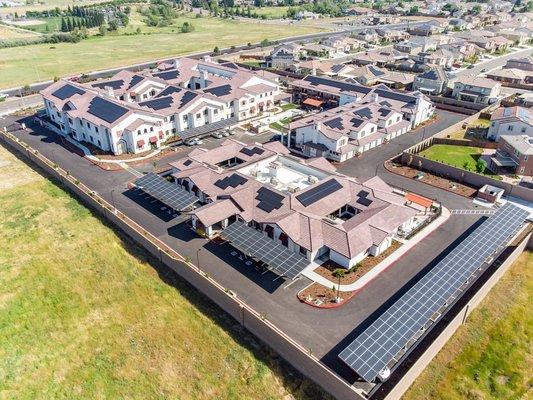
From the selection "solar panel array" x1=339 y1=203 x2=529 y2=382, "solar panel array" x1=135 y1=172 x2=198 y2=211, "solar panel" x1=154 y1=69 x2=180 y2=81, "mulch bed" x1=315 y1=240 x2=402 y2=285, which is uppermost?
"solar panel" x1=154 y1=69 x2=180 y2=81

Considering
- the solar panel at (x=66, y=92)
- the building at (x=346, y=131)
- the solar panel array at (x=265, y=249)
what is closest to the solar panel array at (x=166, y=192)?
the solar panel array at (x=265, y=249)

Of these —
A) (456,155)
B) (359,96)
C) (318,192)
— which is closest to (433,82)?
(359,96)

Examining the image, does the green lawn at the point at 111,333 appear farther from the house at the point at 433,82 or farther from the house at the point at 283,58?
the house at the point at 283,58

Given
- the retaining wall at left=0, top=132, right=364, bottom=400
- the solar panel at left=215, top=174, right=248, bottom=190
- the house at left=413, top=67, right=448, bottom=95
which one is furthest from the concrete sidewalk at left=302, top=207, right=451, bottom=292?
the house at left=413, top=67, right=448, bottom=95

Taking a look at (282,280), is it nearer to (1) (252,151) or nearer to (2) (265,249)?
(2) (265,249)

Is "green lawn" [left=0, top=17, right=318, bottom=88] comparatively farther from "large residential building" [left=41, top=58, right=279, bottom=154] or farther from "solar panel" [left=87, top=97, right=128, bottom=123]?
"solar panel" [left=87, top=97, right=128, bottom=123]

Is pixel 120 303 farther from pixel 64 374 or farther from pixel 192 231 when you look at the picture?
pixel 192 231
